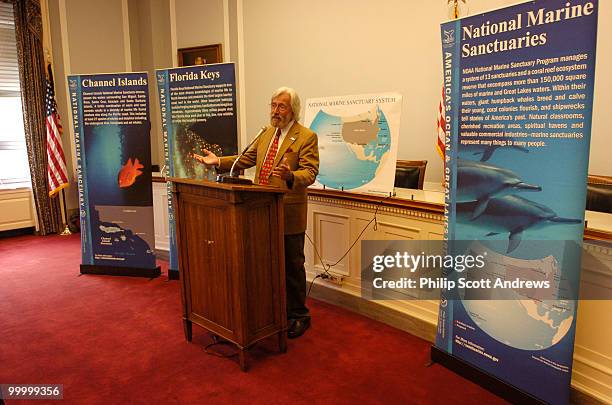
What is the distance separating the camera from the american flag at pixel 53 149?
5.73m

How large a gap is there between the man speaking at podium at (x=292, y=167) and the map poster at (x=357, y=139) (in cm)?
56

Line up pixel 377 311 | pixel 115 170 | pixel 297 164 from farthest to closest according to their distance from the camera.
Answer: pixel 115 170
pixel 377 311
pixel 297 164

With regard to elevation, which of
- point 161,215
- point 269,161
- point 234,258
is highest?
point 269,161

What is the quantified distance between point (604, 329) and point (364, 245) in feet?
4.86

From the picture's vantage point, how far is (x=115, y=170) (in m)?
4.07

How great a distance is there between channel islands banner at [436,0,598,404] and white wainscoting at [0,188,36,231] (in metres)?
5.64

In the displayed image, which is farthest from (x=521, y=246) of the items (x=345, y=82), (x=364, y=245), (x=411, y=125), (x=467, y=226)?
(x=345, y=82)

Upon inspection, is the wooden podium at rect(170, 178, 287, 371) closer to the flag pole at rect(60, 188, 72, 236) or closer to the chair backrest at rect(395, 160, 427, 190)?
the chair backrest at rect(395, 160, 427, 190)

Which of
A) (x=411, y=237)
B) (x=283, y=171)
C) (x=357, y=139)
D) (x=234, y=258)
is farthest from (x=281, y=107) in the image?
(x=411, y=237)

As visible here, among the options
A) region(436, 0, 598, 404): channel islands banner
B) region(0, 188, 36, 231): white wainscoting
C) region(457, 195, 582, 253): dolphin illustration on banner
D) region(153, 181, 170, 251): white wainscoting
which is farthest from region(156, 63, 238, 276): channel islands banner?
region(0, 188, 36, 231): white wainscoting

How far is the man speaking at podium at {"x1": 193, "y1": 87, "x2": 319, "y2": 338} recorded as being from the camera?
8.70 feet

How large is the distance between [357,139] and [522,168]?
4.43 feet

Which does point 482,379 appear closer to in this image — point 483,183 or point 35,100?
point 483,183

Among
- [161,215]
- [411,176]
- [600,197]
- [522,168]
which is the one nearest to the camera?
[522,168]
